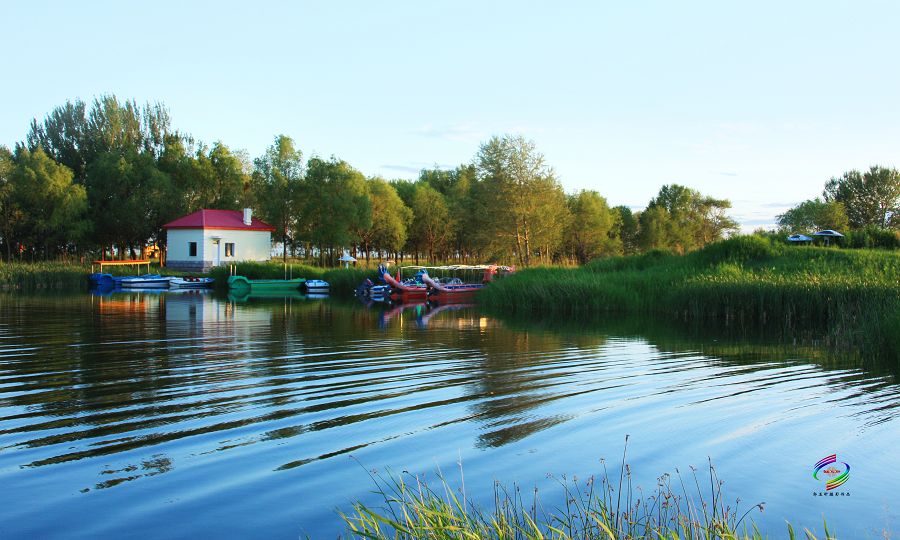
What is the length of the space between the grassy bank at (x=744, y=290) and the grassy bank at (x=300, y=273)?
53.7 feet

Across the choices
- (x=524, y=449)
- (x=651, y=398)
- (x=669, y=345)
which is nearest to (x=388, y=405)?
(x=524, y=449)

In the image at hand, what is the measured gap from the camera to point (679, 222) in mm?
85875

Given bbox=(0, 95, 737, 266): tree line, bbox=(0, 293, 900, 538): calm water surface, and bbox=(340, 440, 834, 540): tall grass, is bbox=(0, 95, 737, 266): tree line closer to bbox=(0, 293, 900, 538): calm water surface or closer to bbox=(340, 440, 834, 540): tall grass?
bbox=(0, 293, 900, 538): calm water surface

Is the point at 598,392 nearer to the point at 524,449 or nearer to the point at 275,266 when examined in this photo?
the point at 524,449

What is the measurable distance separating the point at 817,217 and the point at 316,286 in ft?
162

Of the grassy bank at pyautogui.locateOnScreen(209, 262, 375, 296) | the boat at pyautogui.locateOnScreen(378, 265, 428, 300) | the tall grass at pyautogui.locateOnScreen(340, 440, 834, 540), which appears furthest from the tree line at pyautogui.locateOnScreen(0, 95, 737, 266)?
the tall grass at pyautogui.locateOnScreen(340, 440, 834, 540)

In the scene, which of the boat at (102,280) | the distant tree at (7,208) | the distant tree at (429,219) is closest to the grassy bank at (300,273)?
the boat at (102,280)

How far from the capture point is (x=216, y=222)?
205 feet

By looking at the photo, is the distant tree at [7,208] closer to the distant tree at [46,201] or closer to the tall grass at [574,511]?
the distant tree at [46,201]

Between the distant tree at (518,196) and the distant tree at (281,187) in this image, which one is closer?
the distant tree at (518,196)

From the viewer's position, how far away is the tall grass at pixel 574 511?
520 cm

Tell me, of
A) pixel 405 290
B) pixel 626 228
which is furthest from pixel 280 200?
pixel 626 228

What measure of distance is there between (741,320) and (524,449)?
18591mm

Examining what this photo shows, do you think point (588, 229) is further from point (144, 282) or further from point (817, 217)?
point (144, 282)
